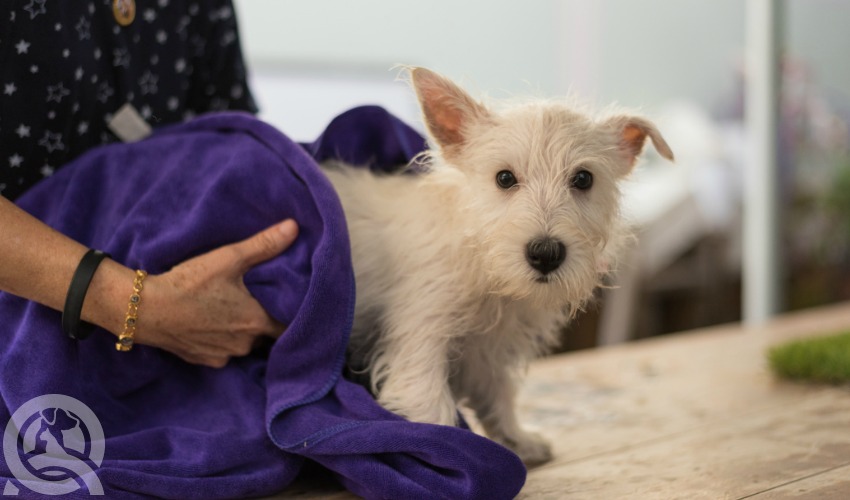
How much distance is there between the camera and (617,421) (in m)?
1.86

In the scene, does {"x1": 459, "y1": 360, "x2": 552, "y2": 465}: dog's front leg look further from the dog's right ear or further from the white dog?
the dog's right ear

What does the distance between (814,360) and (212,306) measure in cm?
153

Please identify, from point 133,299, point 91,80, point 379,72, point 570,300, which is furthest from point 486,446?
point 379,72

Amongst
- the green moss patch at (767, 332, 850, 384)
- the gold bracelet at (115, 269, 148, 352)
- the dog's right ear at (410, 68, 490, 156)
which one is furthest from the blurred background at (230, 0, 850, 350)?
the gold bracelet at (115, 269, 148, 352)

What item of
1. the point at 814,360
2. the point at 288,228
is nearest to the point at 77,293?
the point at 288,228

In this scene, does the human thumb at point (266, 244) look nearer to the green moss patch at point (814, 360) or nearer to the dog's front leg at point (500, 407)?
the dog's front leg at point (500, 407)

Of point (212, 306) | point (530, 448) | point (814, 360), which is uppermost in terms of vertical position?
point (212, 306)

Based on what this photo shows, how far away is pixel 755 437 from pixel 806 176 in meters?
2.83

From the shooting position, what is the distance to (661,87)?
16.7 ft

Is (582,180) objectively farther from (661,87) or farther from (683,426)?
(661,87)

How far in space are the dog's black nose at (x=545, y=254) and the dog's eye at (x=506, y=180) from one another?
14 centimetres

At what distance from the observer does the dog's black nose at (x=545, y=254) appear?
1260 mm

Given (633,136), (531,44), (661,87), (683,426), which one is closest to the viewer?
(633,136)

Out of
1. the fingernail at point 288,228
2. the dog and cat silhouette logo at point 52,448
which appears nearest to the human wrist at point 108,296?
the dog and cat silhouette logo at point 52,448
